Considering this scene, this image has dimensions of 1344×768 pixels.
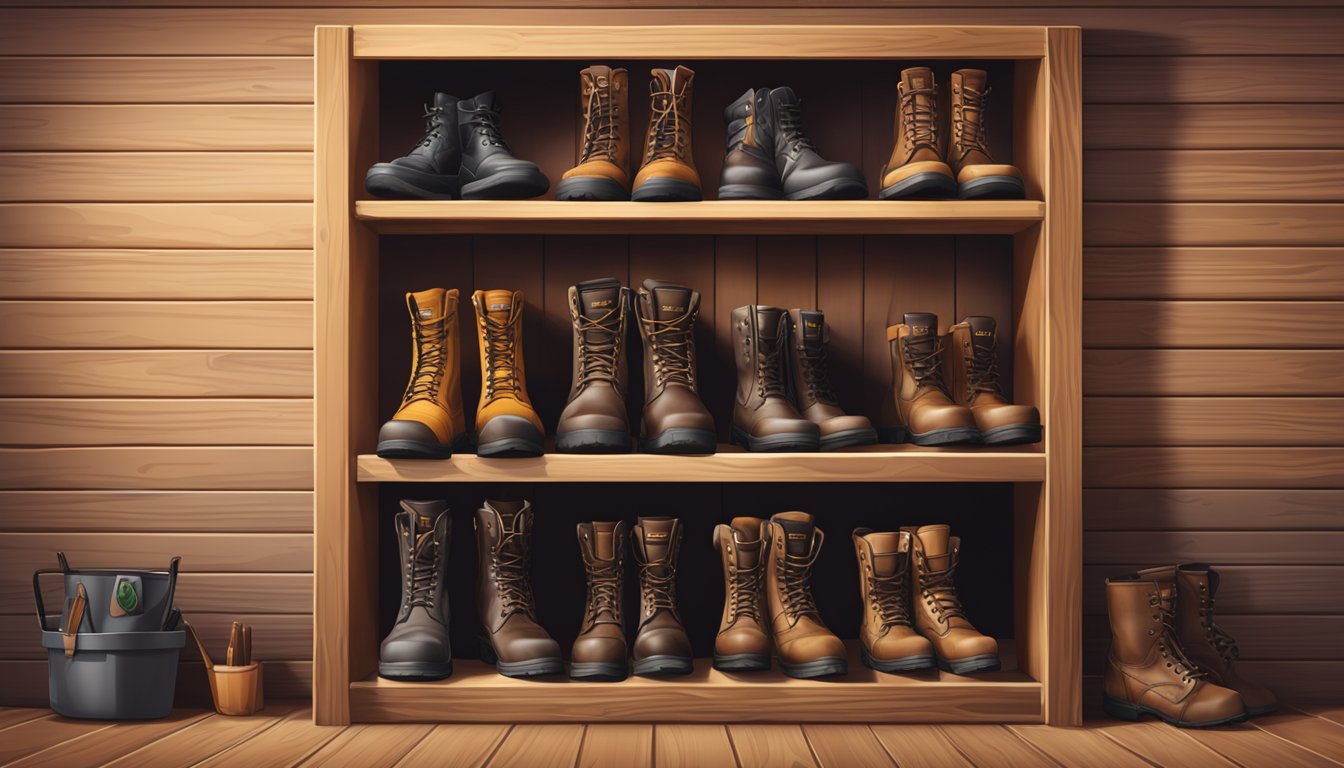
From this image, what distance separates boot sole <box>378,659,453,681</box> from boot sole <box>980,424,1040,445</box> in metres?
1.08

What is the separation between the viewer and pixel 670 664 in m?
1.71

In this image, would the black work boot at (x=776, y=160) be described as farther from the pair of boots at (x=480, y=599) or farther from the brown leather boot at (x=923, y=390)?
the pair of boots at (x=480, y=599)

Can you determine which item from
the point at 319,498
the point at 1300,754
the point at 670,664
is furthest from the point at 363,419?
the point at 1300,754

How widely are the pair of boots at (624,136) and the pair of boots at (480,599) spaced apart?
24.5 inches

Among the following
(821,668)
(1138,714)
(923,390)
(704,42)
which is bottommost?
(1138,714)

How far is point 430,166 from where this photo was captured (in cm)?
182

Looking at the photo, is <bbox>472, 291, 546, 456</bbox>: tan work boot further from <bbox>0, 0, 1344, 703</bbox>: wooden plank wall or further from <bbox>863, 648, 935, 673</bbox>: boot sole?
<bbox>863, 648, 935, 673</bbox>: boot sole

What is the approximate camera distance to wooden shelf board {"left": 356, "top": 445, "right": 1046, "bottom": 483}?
1.70 meters

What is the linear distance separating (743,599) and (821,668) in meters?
0.18

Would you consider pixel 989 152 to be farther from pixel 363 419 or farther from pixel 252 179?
pixel 252 179

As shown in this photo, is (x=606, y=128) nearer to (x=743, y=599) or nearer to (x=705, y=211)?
(x=705, y=211)

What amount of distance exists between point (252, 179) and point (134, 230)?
0.86 ft

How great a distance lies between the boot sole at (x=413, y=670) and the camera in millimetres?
1716

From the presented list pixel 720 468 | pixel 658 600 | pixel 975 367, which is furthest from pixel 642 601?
pixel 975 367
